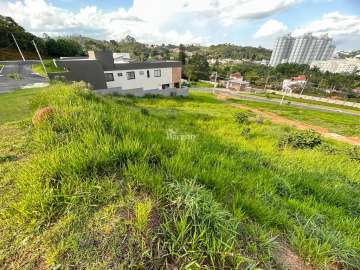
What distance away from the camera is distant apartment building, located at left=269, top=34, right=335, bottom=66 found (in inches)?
4643

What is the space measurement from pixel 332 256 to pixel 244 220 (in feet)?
2.61

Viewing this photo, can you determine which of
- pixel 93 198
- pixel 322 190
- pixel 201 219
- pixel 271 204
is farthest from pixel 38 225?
pixel 322 190

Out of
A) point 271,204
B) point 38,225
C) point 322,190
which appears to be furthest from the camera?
point 322,190

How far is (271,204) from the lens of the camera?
2217 millimetres

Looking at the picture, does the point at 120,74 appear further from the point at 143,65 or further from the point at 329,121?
the point at 329,121

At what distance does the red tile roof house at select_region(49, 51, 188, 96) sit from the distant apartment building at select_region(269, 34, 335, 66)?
127594mm

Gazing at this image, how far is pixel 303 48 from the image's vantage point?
393ft

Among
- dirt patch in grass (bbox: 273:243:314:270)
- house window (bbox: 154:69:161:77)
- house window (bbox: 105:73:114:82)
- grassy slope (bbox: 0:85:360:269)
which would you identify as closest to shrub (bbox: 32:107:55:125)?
grassy slope (bbox: 0:85:360:269)

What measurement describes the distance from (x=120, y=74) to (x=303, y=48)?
145 m

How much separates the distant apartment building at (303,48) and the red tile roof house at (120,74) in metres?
128

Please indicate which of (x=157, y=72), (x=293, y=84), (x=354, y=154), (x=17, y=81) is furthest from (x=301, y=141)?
(x=293, y=84)

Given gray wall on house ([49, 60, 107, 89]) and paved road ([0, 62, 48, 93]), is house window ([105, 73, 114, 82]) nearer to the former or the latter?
gray wall on house ([49, 60, 107, 89])

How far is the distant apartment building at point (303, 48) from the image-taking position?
11794cm

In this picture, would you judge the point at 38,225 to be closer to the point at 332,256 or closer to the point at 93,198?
the point at 93,198
